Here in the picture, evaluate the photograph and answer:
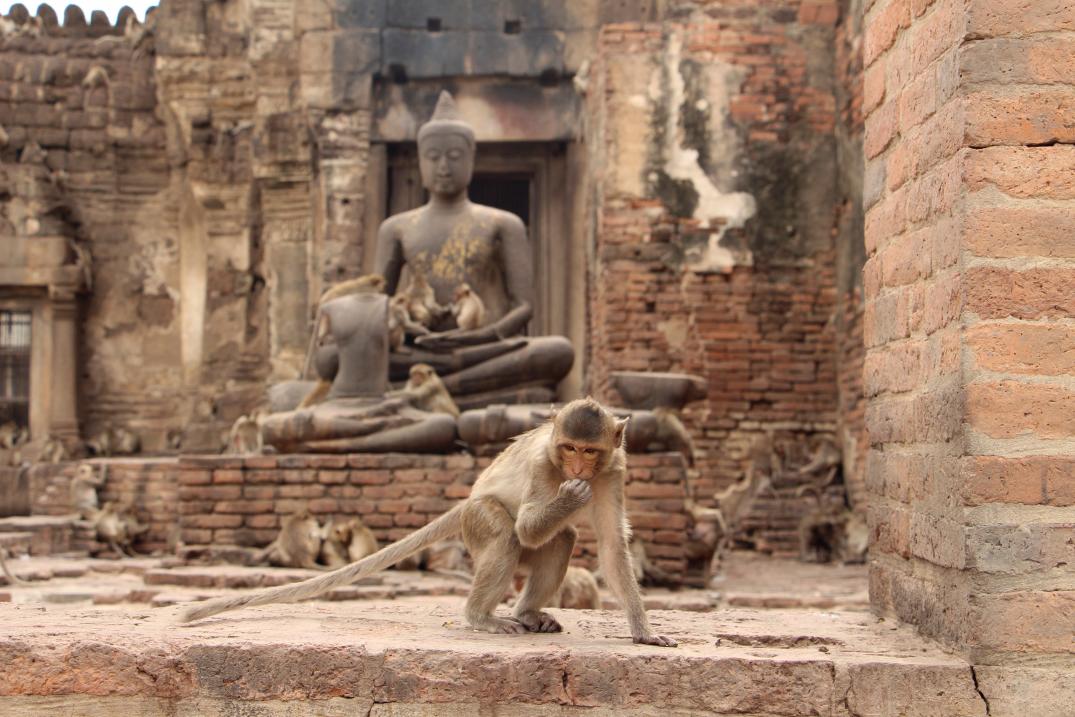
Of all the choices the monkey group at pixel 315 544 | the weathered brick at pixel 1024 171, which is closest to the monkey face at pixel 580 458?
the weathered brick at pixel 1024 171

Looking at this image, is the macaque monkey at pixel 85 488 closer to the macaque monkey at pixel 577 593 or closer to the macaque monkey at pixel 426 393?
the macaque monkey at pixel 426 393

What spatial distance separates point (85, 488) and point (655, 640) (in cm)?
902

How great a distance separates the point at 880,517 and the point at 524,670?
1.32m

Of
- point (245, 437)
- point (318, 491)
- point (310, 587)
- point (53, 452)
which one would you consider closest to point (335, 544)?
point (318, 491)

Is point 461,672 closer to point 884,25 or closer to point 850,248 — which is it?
point 884,25

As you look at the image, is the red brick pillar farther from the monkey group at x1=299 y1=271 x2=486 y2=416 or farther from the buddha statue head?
the buddha statue head

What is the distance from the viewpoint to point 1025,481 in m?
3.68

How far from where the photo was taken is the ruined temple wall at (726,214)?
12.6 metres

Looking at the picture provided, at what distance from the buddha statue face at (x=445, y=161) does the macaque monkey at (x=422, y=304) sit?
80 centimetres

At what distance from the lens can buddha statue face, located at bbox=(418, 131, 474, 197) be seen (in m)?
10.9

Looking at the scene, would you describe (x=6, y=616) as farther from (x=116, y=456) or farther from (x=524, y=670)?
(x=116, y=456)

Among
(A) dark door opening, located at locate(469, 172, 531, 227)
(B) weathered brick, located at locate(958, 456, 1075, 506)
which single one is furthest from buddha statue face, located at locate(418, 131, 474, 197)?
(B) weathered brick, located at locate(958, 456, 1075, 506)

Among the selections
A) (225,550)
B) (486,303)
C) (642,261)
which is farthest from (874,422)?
(642,261)

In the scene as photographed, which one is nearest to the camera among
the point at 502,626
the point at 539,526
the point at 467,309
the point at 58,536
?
the point at 539,526
